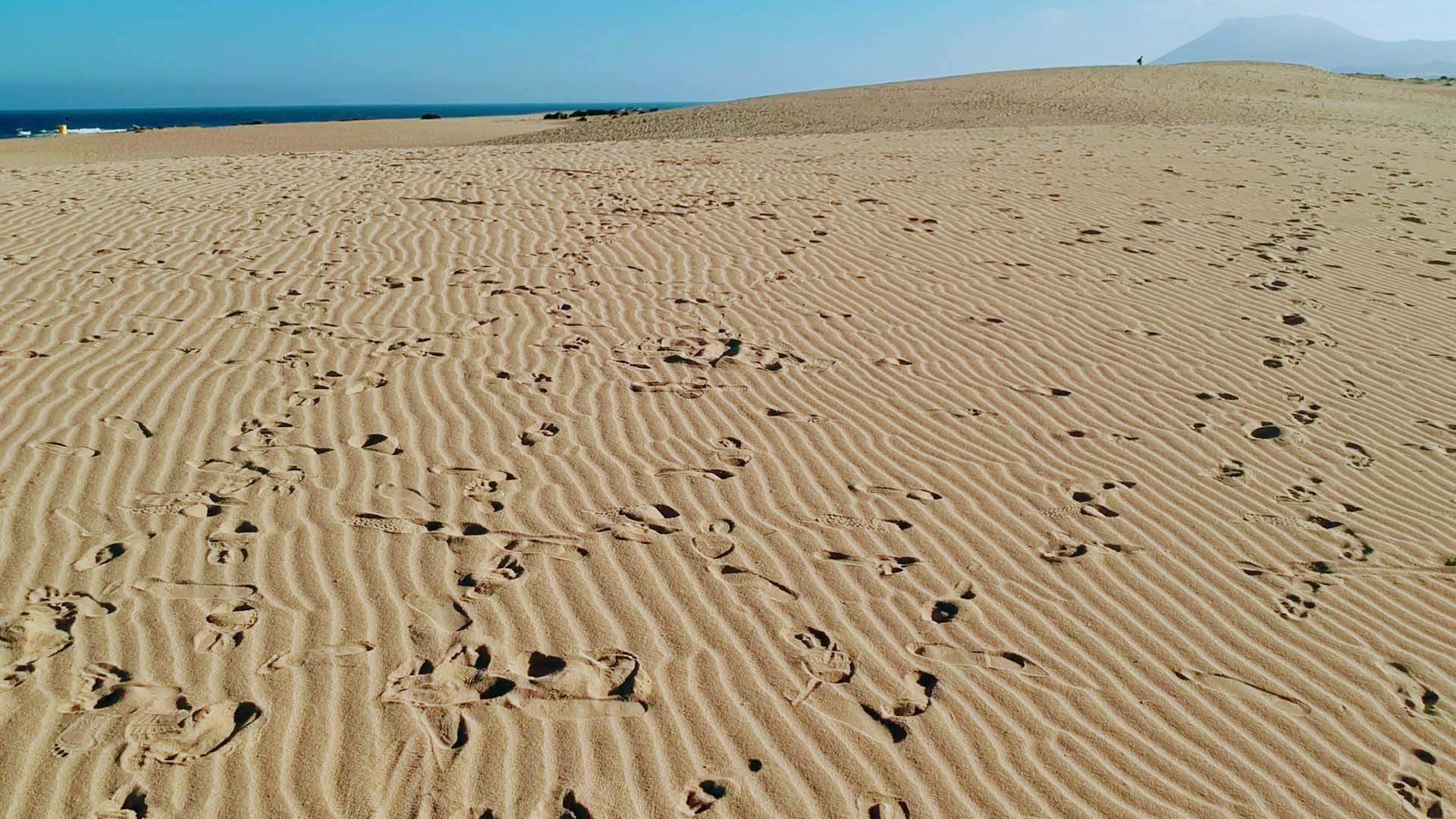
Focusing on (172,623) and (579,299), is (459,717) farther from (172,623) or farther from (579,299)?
(579,299)

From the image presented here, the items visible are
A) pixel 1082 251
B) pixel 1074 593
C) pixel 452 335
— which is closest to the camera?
pixel 1074 593

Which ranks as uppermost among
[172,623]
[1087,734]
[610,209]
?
[610,209]

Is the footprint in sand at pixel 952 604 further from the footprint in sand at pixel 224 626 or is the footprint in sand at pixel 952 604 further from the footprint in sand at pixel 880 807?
A: the footprint in sand at pixel 224 626

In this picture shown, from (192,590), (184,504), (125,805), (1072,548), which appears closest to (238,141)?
(184,504)

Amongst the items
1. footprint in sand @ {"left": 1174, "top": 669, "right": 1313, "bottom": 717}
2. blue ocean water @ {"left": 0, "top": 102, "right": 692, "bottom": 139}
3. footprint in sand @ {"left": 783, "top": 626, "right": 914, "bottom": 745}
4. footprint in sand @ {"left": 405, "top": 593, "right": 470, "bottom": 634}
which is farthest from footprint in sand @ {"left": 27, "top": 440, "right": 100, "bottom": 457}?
blue ocean water @ {"left": 0, "top": 102, "right": 692, "bottom": 139}

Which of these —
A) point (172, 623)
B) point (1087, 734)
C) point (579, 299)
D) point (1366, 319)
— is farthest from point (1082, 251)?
point (172, 623)

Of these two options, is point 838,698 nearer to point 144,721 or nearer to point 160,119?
point 144,721
